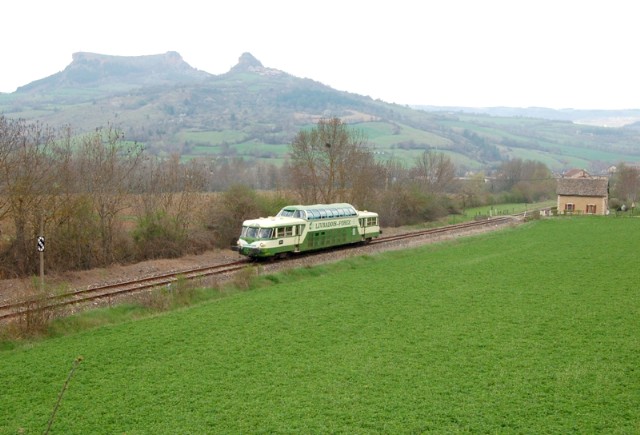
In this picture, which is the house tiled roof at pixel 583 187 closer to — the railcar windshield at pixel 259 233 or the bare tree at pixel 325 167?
the bare tree at pixel 325 167

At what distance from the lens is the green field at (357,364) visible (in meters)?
12.4

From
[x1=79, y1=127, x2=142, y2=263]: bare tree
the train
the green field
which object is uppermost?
[x1=79, y1=127, x2=142, y2=263]: bare tree

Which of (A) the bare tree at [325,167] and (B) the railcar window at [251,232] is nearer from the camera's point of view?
(B) the railcar window at [251,232]

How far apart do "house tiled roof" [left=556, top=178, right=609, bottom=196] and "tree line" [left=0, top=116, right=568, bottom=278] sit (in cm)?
2280

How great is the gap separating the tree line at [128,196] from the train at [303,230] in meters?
5.06

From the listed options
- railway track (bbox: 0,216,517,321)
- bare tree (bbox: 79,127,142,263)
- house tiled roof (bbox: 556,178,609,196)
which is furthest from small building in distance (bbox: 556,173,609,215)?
bare tree (bbox: 79,127,142,263)

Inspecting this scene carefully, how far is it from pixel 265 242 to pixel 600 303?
54.5ft

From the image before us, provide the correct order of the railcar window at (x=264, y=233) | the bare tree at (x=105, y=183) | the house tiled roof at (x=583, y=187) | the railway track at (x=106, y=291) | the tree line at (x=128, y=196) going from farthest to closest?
the house tiled roof at (x=583, y=187) → the railcar window at (x=264, y=233) → the bare tree at (x=105, y=183) → the tree line at (x=128, y=196) → the railway track at (x=106, y=291)

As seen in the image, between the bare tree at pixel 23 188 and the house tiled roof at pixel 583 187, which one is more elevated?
the bare tree at pixel 23 188

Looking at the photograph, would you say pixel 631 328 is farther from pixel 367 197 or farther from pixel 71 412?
pixel 367 197

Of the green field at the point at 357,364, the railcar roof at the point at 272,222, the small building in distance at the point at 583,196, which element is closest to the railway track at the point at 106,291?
the green field at the point at 357,364

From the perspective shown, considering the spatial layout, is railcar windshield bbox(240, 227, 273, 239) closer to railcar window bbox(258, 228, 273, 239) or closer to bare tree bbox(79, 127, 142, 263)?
railcar window bbox(258, 228, 273, 239)

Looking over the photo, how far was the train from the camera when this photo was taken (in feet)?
104

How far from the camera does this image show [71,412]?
12734 mm
